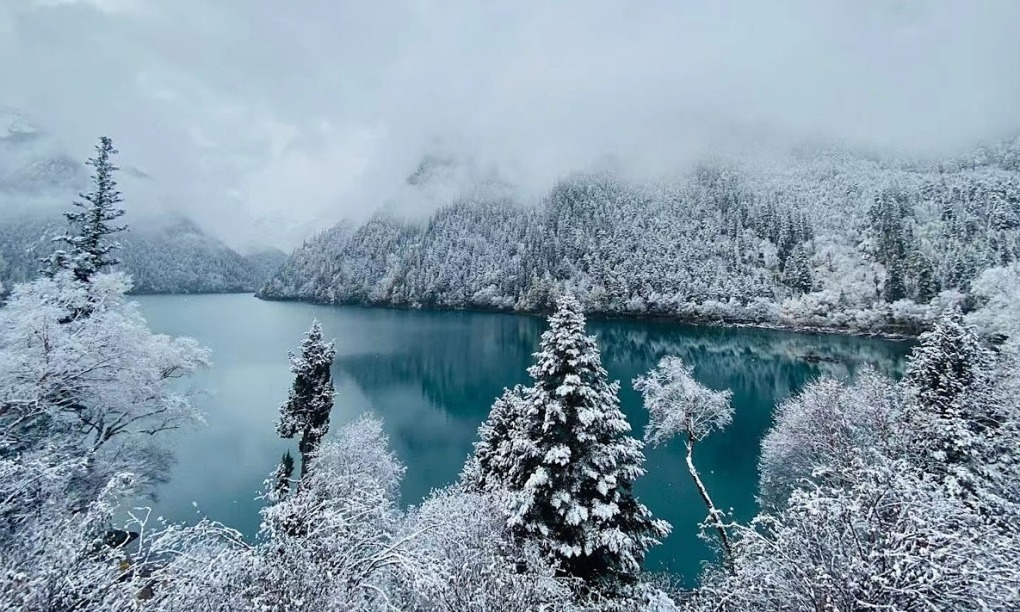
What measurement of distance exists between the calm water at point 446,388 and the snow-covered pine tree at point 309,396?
7.40 meters

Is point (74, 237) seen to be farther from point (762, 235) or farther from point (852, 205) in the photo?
point (852, 205)

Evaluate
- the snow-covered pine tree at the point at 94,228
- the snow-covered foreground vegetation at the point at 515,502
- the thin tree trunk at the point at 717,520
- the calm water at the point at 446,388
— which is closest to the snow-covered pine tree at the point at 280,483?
the snow-covered foreground vegetation at the point at 515,502

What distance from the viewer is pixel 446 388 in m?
72.1

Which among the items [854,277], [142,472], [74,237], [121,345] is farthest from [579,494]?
[854,277]

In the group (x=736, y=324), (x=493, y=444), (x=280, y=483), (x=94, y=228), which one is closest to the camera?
(x=94, y=228)

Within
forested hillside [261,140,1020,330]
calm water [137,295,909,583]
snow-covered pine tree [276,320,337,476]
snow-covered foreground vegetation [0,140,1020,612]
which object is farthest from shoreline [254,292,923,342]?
snow-covered pine tree [276,320,337,476]

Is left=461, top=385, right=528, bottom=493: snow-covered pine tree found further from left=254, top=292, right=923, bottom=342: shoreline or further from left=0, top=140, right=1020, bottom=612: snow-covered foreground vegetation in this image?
left=254, top=292, right=923, bottom=342: shoreline

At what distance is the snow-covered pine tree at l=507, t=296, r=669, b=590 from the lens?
1436 centimetres

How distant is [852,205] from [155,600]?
21657 cm

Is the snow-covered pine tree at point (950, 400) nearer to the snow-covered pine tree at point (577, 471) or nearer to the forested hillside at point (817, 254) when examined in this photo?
the snow-covered pine tree at point (577, 471)

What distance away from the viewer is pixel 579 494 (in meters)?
15.1

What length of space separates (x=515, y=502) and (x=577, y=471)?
7.96ft

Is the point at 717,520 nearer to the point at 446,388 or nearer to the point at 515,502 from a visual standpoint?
the point at 515,502

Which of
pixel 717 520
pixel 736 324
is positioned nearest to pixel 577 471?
pixel 717 520
